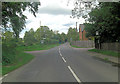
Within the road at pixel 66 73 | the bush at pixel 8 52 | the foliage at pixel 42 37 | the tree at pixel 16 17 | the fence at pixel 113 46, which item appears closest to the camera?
the road at pixel 66 73

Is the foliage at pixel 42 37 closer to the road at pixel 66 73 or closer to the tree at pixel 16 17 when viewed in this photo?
the tree at pixel 16 17

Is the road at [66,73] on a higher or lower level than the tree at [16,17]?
lower

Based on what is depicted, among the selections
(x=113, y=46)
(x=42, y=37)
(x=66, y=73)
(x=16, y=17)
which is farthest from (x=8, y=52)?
(x=42, y=37)

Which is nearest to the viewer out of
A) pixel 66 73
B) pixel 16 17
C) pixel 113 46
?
pixel 66 73

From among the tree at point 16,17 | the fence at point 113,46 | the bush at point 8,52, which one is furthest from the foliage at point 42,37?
the bush at point 8,52

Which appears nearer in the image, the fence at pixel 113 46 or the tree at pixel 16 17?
the tree at pixel 16 17

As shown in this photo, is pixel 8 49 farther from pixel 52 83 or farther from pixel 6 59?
pixel 52 83

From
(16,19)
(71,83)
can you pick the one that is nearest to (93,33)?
(16,19)

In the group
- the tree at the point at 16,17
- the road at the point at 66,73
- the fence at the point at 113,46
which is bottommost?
the road at the point at 66,73

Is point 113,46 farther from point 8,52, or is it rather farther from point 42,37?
point 42,37

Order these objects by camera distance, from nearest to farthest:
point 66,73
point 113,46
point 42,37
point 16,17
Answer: point 66,73
point 16,17
point 113,46
point 42,37

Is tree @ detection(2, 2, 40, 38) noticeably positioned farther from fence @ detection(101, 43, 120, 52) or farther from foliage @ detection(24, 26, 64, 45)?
foliage @ detection(24, 26, 64, 45)

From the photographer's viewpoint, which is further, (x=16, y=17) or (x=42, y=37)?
(x=42, y=37)

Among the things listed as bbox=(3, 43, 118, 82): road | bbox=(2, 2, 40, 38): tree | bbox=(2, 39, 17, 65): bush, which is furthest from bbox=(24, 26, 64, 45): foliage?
bbox=(3, 43, 118, 82): road
